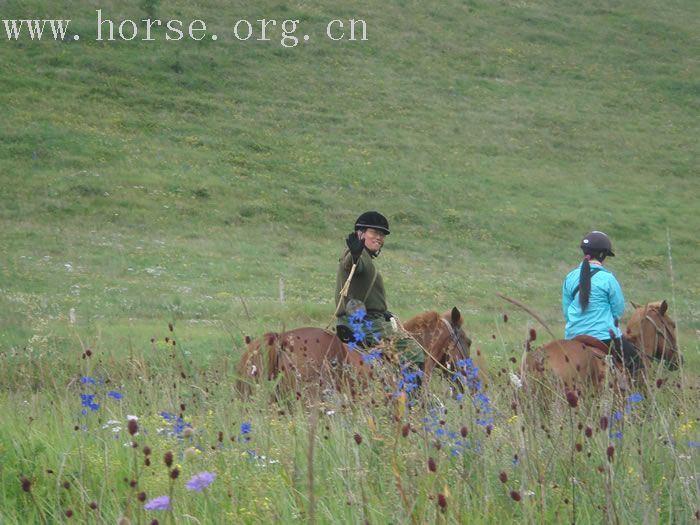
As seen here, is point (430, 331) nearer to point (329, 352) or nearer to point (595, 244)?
point (329, 352)

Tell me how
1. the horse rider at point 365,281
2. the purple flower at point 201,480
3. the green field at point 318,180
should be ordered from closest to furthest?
the purple flower at point 201,480, the horse rider at point 365,281, the green field at point 318,180

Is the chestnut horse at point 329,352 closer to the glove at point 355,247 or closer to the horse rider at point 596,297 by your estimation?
the glove at point 355,247

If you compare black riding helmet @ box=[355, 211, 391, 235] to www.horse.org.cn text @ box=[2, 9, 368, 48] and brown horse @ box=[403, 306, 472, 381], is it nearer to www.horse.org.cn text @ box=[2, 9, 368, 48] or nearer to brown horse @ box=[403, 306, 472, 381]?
brown horse @ box=[403, 306, 472, 381]

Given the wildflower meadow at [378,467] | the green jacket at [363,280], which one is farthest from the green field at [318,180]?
the green jacket at [363,280]

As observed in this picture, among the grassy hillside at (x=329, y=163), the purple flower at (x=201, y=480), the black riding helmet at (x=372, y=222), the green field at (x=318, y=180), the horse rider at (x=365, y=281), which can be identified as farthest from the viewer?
the grassy hillside at (x=329, y=163)

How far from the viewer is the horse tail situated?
29.6ft

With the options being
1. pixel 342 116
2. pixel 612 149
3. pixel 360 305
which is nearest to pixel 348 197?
pixel 342 116

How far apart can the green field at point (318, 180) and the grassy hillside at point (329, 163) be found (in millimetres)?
140

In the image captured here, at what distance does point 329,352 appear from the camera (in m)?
7.98

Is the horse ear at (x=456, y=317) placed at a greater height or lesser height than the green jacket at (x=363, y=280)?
lesser

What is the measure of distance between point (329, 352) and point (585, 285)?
248 centimetres

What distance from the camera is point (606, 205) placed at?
4191cm

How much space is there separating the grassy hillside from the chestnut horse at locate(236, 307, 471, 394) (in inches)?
199

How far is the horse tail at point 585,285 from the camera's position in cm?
901
